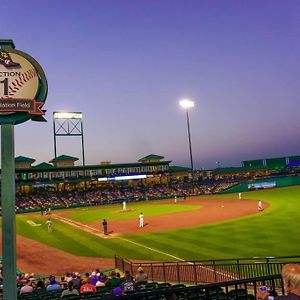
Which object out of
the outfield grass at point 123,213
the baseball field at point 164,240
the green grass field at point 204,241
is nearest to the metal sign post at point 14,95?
the baseball field at point 164,240

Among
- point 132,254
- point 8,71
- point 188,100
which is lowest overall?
point 132,254

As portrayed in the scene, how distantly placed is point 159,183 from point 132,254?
72.8m

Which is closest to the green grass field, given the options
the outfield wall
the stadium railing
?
the stadium railing

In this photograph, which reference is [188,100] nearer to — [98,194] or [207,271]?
[98,194]

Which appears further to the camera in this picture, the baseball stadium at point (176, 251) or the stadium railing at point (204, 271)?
the stadium railing at point (204, 271)

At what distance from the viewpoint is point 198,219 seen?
37.5 metres

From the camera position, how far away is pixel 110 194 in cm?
8188

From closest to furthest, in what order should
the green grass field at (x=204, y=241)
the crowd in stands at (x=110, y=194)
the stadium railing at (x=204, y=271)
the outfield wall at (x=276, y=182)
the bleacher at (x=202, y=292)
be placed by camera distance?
the bleacher at (x=202, y=292) < the stadium railing at (x=204, y=271) < the green grass field at (x=204, y=241) < the crowd in stands at (x=110, y=194) < the outfield wall at (x=276, y=182)

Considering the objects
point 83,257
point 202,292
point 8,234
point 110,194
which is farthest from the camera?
point 110,194

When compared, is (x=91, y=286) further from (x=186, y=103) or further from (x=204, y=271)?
(x=186, y=103)

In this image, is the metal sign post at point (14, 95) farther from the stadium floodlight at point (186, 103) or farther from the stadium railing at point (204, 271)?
the stadium floodlight at point (186, 103)

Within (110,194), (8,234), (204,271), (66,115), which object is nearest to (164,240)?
(204,271)

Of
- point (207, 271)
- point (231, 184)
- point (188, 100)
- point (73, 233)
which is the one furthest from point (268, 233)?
point (231, 184)

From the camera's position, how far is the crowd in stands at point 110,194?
72.0 metres
